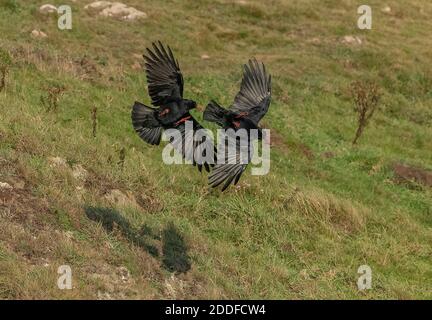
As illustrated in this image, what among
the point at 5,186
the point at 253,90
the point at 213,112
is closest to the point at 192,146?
the point at 213,112

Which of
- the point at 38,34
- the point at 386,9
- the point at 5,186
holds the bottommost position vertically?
the point at 5,186

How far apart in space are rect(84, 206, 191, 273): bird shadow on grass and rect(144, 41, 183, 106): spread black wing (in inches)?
102

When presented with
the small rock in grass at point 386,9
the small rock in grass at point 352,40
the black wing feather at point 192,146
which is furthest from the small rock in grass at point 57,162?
the small rock in grass at point 386,9

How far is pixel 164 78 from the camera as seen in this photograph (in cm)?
851

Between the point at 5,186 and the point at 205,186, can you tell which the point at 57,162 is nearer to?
the point at 5,186

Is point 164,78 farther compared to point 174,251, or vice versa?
point 174,251

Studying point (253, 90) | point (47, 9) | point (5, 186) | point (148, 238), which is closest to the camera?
point (253, 90)

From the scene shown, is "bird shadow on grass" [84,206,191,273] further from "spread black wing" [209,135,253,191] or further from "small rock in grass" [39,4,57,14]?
"small rock in grass" [39,4,57,14]

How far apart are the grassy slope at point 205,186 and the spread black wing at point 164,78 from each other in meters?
2.55

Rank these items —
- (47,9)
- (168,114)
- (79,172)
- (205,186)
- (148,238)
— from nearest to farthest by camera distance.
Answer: (168,114)
(148,238)
(79,172)
(205,186)
(47,9)

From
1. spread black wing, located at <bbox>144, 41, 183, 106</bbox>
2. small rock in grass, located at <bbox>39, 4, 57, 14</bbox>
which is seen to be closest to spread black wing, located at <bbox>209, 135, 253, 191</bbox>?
spread black wing, located at <bbox>144, 41, 183, 106</bbox>

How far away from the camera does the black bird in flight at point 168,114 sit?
8.08 m

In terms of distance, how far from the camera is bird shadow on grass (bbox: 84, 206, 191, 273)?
9977 millimetres

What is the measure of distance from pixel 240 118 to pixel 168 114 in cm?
96
